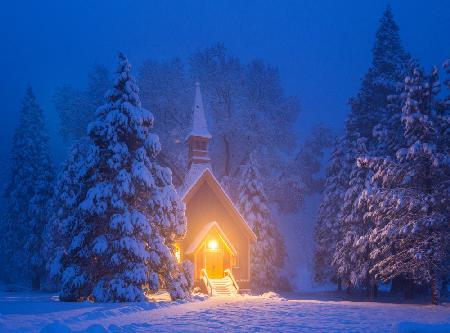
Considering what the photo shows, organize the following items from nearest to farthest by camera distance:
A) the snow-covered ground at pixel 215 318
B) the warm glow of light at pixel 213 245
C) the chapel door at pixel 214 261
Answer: the snow-covered ground at pixel 215 318, the chapel door at pixel 214 261, the warm glow of light at pixel 213 245

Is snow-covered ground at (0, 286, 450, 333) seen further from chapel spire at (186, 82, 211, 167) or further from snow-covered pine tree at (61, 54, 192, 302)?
chapel spire at (186, 82, 211, 167)

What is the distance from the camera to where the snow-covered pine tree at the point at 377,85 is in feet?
101

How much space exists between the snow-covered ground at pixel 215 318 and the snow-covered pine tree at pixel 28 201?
763 inches

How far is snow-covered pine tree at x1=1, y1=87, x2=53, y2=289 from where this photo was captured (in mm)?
34750

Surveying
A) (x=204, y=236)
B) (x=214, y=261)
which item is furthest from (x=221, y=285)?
(x=204, y=236)

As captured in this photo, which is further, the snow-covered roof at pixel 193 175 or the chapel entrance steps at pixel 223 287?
the snow-covered roof at pixel 193 175

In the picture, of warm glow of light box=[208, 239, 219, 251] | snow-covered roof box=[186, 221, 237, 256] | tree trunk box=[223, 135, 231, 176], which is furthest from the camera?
tree trunk box=[223, 135, 231, 176]

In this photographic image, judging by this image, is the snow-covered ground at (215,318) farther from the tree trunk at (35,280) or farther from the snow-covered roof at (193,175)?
the tree trunk at (35,280)

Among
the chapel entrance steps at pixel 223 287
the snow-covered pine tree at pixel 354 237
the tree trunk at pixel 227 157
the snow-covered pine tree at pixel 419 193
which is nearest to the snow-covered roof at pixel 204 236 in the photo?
the chapel entrance steps at pixel 223 287

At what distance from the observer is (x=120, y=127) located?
20.3m

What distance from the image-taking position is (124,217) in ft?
62.5

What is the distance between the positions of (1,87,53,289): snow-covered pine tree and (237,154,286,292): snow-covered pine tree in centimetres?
1574

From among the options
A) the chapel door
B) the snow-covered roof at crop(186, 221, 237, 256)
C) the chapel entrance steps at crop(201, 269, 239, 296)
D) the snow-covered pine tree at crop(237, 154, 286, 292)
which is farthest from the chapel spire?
the chapel entrance steps at crop(201, 269, 239, 296)

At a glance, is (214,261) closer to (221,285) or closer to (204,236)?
(204,236)
